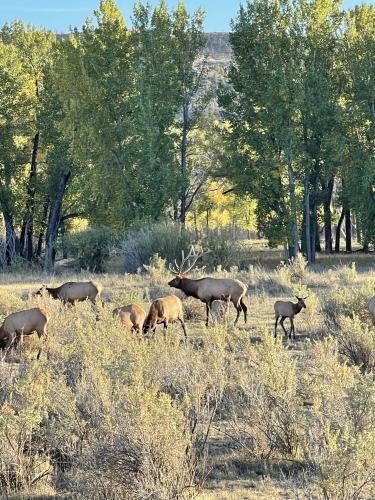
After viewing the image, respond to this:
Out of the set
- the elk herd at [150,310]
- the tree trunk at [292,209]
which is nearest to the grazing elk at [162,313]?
the elk herd at [150,310]

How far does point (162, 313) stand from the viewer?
36.9ft

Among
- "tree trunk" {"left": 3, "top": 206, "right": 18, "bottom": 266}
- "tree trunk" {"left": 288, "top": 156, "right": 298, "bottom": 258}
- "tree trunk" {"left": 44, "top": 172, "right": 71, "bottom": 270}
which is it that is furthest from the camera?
"tree trunk" {"left": 44, "top": 172, "right": 71, "bottom": 270}

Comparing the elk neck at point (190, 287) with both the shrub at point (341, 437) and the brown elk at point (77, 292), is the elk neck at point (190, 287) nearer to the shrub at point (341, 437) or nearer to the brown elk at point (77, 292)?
the brown elk at point (77, 292)

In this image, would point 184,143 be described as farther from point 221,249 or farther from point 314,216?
point 221,249

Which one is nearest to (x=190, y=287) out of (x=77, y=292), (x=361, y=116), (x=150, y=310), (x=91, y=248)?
(x=77, y=292)

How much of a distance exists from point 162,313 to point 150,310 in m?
0.26

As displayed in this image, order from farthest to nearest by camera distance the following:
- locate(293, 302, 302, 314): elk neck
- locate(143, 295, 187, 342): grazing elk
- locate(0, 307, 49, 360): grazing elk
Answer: locate(293, 302, 302, 314): elk neck, locate(143, 295, 187, 342): grazing elk, locate(0, 307, 49, 360): grazing elk

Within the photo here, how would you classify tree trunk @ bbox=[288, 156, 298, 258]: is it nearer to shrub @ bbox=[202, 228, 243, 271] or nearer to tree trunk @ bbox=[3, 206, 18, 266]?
shrub @ bbox=[202, 228, 243, 271]

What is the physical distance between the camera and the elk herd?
32.9 feet

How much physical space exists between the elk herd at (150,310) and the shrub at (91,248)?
598 inches

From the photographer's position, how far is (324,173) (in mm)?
30750

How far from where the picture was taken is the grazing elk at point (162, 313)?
11.0m

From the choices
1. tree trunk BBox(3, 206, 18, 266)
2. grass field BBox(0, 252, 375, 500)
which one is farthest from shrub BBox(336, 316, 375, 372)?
tree trunk BBox(3, 206, 18, 266)

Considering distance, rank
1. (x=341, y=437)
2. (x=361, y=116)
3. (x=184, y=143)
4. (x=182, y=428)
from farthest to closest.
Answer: (x=184, y=143) < (x=361, y=116) < (x=182, y=428) < (x=341, y=437)
